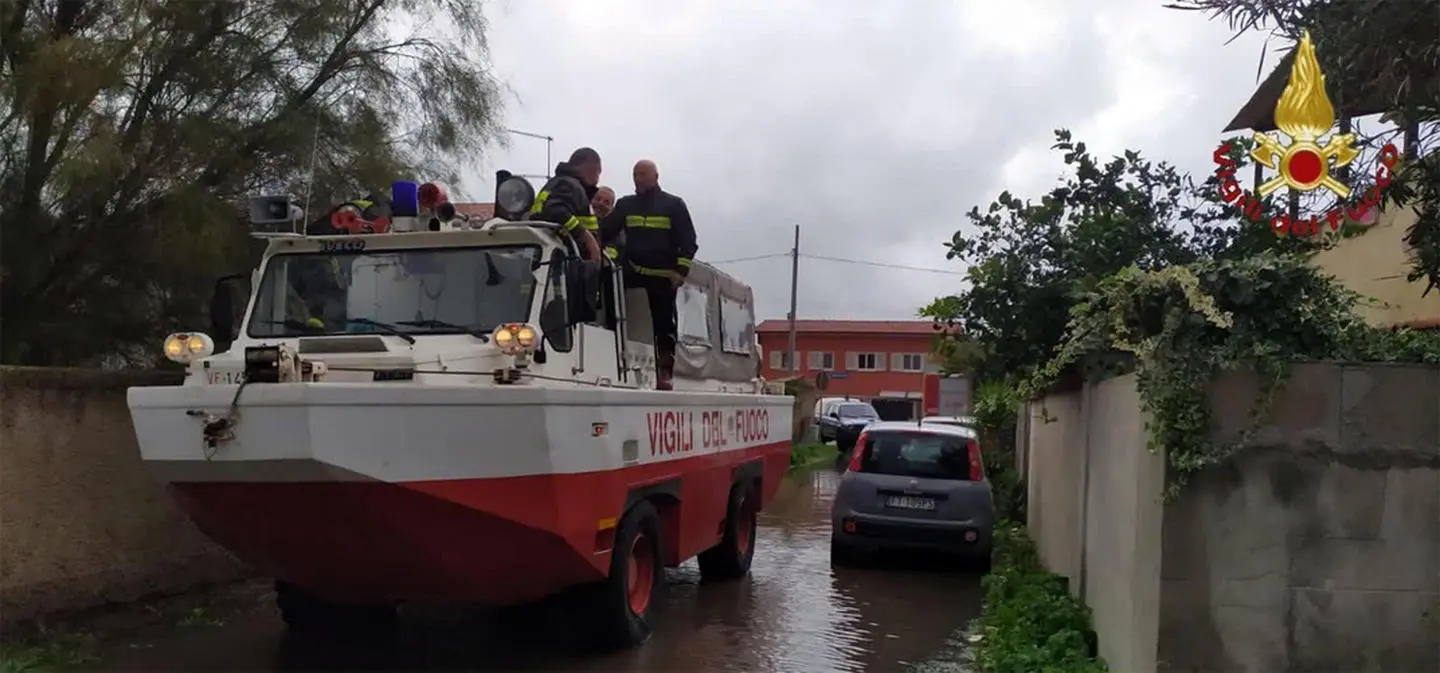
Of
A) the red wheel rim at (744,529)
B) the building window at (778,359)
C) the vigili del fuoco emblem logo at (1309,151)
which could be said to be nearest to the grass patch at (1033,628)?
the red wheel rim at (744,529)

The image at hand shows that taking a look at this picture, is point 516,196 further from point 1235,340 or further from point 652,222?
point 1235,340

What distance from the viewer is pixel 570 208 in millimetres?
7945

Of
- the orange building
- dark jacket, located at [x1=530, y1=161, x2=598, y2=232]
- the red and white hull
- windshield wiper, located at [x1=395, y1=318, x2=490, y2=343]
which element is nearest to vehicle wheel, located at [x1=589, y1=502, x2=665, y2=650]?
the red and white hull

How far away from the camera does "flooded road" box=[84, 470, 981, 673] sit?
7.77 m

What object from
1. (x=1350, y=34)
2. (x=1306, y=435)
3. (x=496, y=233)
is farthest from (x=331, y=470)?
(x=1350, y=34)

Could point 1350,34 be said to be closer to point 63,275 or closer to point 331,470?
point 331,470

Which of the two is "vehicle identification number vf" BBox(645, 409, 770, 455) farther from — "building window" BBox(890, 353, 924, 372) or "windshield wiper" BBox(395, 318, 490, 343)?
"building window" BBox(890, 353, 924, 372)

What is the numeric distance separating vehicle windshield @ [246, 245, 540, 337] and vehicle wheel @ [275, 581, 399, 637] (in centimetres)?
174

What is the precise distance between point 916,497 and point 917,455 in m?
0.51

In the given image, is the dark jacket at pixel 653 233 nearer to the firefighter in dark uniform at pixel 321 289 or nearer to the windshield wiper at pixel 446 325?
the firefighter in dark uniform at pixel 321 289

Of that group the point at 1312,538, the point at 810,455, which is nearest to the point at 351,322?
the point at 1312,538

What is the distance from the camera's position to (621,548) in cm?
768

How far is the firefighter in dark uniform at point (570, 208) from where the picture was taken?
7836mm

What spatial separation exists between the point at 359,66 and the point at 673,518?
4946 millimetres
